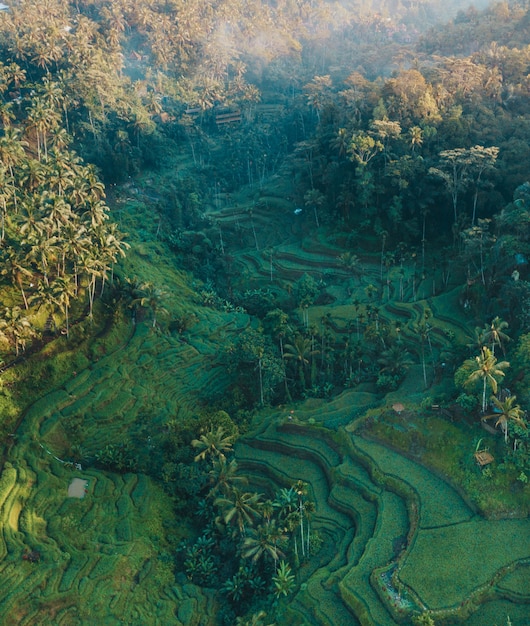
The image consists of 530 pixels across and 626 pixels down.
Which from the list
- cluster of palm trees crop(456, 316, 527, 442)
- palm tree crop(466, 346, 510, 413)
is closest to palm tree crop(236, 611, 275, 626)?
cluster of palm trees crop(456, 316, 527, 442)

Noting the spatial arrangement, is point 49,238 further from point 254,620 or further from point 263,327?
point 254,620

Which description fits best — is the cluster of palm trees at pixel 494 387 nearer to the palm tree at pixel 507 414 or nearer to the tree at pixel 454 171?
the palm tree at pixel 507 414

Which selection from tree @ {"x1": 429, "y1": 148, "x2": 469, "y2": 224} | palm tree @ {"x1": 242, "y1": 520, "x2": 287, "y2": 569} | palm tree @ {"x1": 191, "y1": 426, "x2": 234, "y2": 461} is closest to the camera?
palm tree @ {"x1": 242, "y1": 520, "x2": 287, "y2": 569}

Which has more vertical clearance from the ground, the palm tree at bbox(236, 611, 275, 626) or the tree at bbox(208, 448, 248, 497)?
the tree at bbox(208, 448, 248, 497)

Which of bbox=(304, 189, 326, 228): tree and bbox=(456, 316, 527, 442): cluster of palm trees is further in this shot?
bbox=(304, 189, 326, 228): tree

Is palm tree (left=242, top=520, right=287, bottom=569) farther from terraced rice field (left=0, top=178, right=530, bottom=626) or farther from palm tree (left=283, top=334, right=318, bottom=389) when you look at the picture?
palm tree (left=283, top=334, right=318, bottom=389)

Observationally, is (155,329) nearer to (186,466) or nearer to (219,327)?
(219,327)
